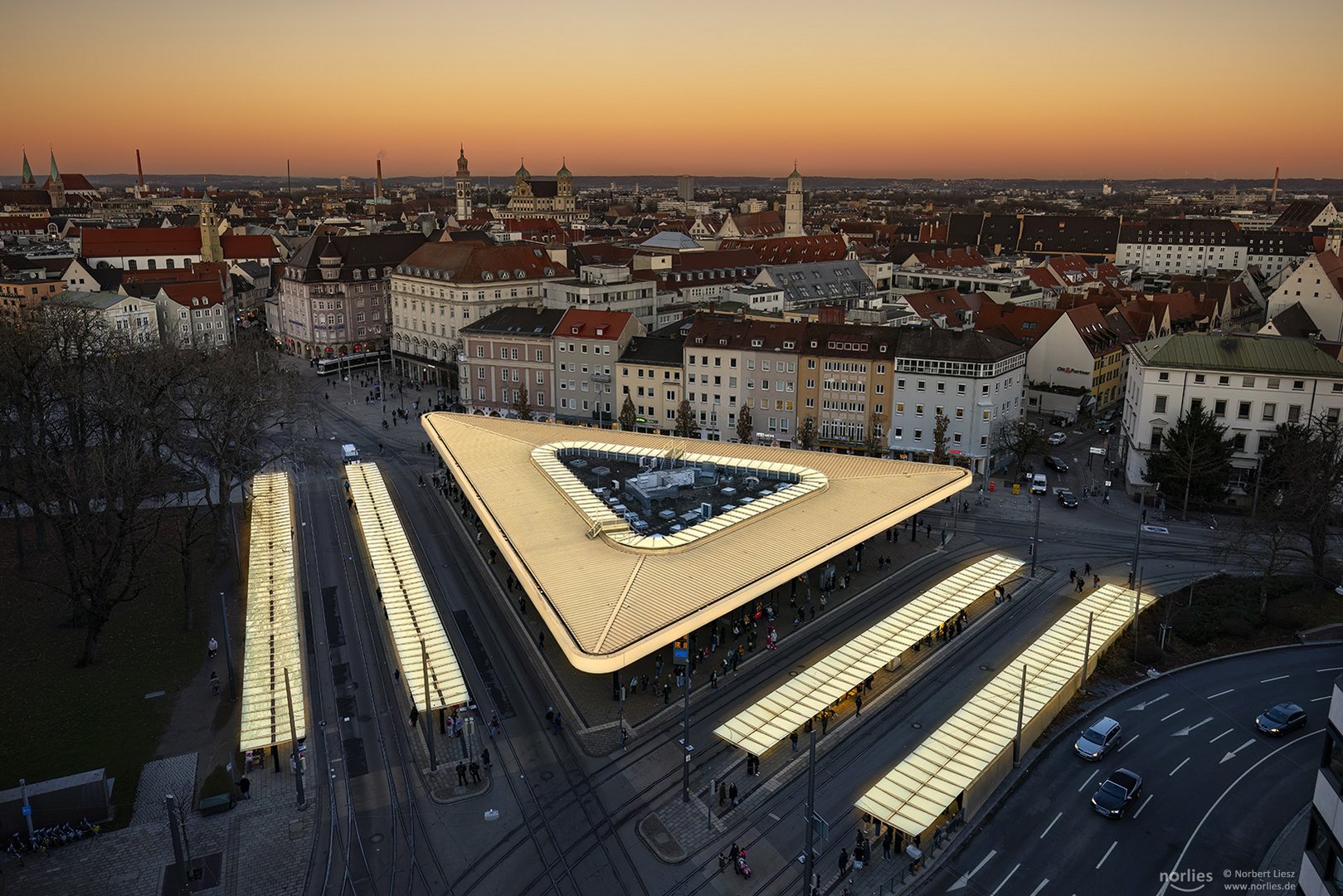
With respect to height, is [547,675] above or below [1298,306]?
below

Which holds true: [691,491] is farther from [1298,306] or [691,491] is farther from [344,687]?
[1298,306]

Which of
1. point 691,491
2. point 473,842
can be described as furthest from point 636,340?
point 473,842

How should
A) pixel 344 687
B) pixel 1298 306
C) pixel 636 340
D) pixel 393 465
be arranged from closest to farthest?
pixel 344 687 < pixel 393 465 < pixel 636 340 < pixel 1298 306

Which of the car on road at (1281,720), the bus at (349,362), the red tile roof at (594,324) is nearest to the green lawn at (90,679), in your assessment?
the red tile roof at (594,324)

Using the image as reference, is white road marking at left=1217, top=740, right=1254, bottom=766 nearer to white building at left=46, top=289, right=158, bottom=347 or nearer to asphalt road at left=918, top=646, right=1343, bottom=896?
asphalt road at left=918, top=646, right=1343, bottom=896

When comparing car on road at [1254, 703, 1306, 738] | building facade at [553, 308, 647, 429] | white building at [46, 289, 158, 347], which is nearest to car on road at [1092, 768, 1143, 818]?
car on road at [1254, 703, 1306, 738]
